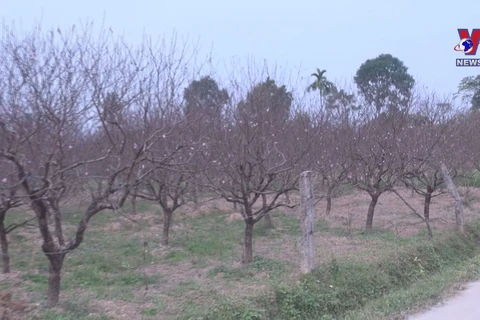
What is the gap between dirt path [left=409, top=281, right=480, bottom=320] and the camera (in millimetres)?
6574

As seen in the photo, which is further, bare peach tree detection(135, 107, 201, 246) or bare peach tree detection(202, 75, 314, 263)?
bare peach tree detection(202, 75, 314, 263)

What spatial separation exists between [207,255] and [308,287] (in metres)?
4.32

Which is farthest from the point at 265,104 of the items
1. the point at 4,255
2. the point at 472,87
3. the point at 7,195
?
the point at 472,87

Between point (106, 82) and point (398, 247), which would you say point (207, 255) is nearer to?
point (398, 247)

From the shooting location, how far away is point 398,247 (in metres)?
10.9

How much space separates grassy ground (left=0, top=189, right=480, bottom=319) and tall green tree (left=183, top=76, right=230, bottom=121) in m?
2.83

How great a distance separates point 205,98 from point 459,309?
6.98 meters

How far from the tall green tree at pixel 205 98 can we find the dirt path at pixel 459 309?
5288 mm

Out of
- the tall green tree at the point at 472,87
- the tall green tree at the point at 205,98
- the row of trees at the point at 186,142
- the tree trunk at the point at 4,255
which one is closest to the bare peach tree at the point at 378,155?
the row of trees at the point at 186,142

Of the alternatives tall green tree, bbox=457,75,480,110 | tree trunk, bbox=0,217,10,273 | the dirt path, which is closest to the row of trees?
tree trunk, bbox=0,217,10,273

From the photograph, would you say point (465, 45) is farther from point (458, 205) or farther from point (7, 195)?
point (7, 195)

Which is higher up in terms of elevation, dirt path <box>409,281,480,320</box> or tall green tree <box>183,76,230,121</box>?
tall green tree <box>183,76,230,121</box>

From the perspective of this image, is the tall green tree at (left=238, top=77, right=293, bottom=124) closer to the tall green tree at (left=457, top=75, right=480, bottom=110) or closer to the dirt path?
the dirt path

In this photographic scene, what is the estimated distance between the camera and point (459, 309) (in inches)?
272
